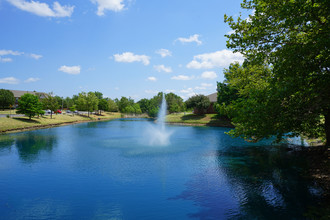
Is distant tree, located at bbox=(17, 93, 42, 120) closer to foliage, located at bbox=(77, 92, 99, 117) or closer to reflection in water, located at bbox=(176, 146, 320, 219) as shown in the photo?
foliage, located at bbox=(77, 92, 99, 117)

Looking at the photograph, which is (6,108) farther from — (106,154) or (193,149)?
(193,149)

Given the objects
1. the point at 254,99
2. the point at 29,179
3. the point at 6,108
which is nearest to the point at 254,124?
the point at 254,99

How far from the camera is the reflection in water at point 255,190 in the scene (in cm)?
1285

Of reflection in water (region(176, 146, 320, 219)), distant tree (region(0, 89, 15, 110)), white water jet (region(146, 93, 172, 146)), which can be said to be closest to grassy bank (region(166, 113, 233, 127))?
white water jet (region(146, 93, 172, 146))

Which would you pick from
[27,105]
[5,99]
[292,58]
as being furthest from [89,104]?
[292,58]

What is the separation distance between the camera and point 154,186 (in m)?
17.2

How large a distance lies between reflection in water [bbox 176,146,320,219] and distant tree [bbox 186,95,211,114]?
61.8 m

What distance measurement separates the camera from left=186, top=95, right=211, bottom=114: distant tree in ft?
283

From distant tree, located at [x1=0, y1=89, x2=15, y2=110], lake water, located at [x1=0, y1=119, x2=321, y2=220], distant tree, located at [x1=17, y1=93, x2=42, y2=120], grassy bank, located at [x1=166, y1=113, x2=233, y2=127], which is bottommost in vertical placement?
lake water, located at [x1=0, y1=119, x2=321, y2=220]

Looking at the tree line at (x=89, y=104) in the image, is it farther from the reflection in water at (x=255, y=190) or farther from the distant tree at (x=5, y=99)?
the reflection in water at (x=255, y=190)

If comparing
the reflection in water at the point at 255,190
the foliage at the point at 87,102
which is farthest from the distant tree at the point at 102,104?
the reflection in water at the point at 255,190

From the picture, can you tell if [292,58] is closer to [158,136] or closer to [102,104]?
[158,136]

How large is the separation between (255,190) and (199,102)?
71332 mm

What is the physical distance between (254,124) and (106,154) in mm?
20636
